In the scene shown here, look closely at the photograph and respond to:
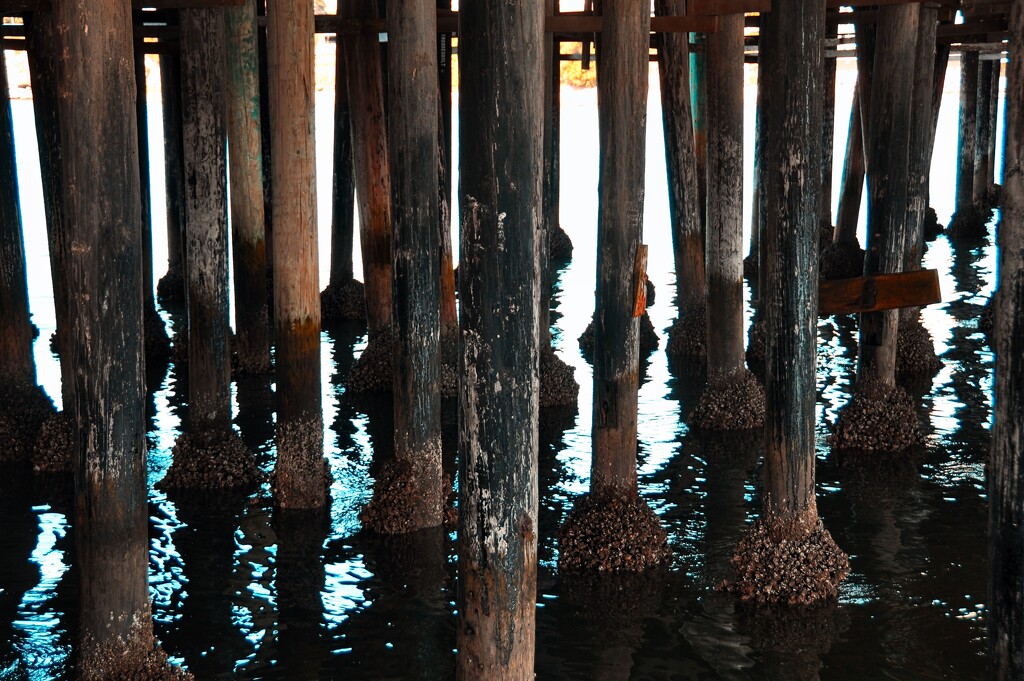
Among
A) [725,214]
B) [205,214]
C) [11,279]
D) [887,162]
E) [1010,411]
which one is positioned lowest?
[1010,411]

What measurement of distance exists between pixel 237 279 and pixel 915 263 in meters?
4.68

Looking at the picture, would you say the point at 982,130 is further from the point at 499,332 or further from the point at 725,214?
the point at 499,332

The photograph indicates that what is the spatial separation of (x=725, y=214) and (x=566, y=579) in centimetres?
323

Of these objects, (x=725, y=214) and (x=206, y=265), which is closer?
(x=206, y=265)

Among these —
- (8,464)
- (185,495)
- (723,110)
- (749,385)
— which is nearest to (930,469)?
(749,385)

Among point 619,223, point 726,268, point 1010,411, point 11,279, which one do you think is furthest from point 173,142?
point 1010,411

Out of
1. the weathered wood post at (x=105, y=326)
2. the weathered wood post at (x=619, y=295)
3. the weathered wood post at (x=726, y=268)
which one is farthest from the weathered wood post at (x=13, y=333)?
the weathered wood post at (x=726, y=268)

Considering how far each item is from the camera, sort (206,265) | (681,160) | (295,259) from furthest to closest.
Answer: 1. (681,160)
2. (206,265)
3. (295,259)

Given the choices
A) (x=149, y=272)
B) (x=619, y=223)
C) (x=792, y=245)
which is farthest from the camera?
(x=149, y=272)

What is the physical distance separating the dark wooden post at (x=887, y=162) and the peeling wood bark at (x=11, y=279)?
4.97m

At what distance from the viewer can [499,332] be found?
3.54 metres

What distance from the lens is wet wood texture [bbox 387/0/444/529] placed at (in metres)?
5.70

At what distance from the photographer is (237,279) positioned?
8734mm

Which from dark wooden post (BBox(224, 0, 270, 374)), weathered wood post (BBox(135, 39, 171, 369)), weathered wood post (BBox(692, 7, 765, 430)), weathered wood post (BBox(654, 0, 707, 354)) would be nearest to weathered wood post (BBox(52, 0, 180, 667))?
dark wooden post (BBox(224, 0, 270, 374))
